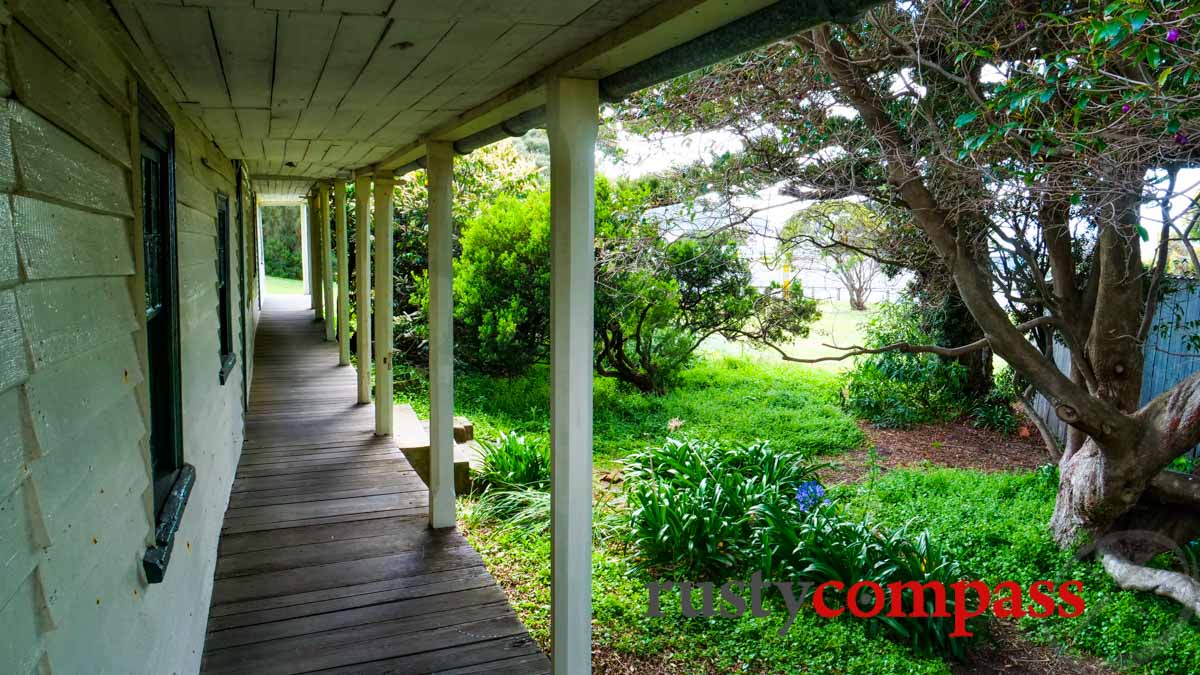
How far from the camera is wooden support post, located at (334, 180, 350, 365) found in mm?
8594

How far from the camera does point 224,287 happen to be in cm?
532

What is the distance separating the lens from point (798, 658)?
165 inches

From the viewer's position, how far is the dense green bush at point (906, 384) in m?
10.2

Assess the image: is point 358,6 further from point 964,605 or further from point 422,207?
point 422,207

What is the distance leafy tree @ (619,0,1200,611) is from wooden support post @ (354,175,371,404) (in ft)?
8.80

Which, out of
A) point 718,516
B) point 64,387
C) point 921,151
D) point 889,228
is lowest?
point 718,516

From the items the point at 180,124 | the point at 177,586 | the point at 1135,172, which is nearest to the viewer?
the point at 177,586

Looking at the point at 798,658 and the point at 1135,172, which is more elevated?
the point at 1135,172

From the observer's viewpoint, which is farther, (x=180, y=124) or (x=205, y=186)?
(x=205, y=186)

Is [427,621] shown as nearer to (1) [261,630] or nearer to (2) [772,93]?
(1) [261,630]

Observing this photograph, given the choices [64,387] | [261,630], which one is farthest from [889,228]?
[64,387]

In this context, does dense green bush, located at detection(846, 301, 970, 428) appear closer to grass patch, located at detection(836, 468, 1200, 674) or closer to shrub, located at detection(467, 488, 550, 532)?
grass patch, located at detection(836, 468, 1200, 674)

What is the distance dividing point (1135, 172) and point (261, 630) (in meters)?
5.21

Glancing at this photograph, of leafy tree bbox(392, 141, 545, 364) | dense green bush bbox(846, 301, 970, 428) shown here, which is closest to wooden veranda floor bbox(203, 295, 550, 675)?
leafy tree bbox(392, 141, 545, 364)
